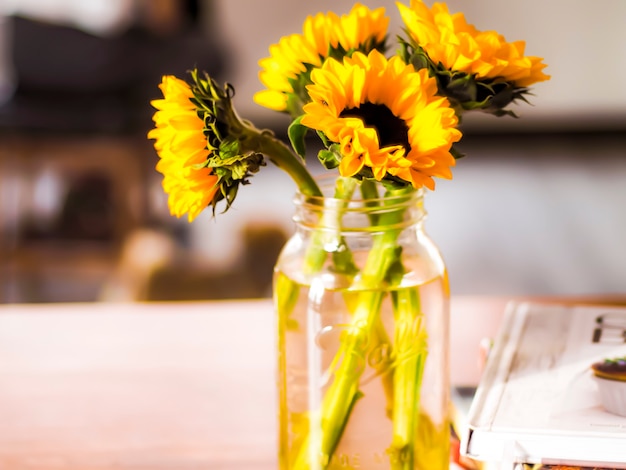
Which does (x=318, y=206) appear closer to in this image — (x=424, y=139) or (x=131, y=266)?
(x=424, y=139)

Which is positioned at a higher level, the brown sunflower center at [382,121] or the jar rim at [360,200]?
the brown sunflower center at [382,121]

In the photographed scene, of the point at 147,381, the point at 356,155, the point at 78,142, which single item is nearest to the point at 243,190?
the point at 78,142

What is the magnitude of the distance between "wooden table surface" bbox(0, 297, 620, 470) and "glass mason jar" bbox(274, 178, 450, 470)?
5.2 inches

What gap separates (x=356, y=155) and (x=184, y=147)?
92 mm

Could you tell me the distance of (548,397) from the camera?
1.74ft

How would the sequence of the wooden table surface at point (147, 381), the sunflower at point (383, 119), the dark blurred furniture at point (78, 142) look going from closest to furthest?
1. the sunflower at point (383, 119)
2. the wooden table surface at point (147, 381)
3. the dark blurred furniture at point (78, 142)

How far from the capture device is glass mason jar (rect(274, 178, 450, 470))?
49cm

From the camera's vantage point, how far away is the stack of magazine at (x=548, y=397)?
18.8 inches

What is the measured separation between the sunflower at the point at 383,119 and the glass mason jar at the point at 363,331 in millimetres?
67

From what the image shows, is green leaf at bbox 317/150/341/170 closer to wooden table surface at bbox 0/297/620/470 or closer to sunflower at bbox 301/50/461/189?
sunflower at bbox 301/50/461/189

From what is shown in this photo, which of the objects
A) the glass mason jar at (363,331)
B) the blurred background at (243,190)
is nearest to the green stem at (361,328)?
the glass mason jar at (363,331)

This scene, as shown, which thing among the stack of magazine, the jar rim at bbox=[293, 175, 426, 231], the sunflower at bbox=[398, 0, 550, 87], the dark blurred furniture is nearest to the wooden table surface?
the stack of magazine

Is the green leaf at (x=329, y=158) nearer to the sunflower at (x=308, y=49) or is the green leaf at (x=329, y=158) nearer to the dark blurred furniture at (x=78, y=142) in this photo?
the sunflower at (x=308, y=49)

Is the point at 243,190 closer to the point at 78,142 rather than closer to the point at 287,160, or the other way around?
the point at 78,142
